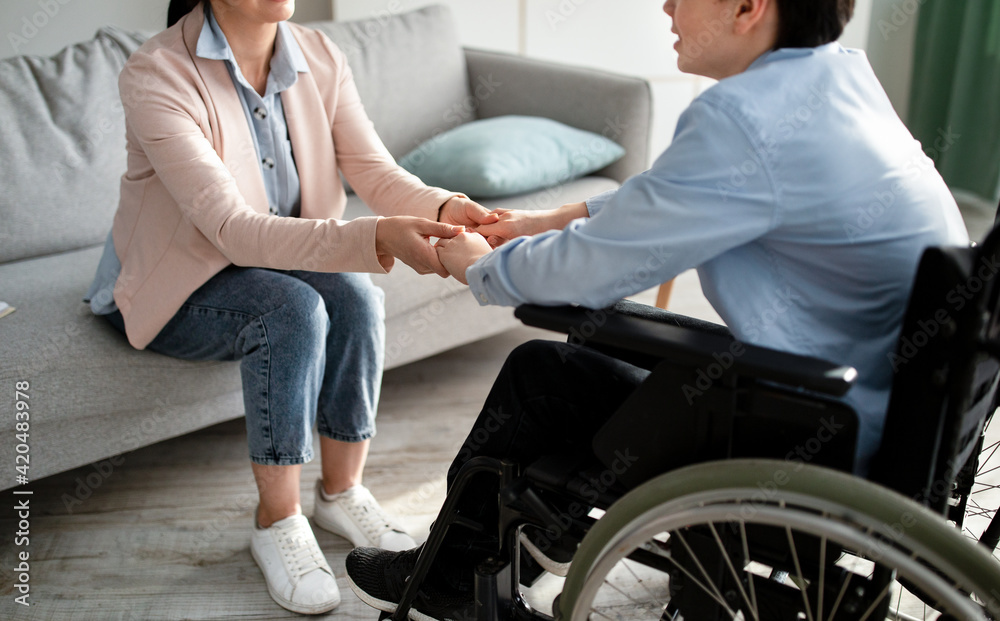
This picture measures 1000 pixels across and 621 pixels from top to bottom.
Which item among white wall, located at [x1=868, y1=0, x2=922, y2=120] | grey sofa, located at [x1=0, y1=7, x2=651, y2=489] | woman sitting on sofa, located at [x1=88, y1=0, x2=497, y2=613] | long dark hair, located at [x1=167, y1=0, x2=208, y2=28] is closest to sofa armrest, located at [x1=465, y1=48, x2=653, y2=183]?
grey sofa, located at [x1=0, y1=7, x2=651, y2=489]

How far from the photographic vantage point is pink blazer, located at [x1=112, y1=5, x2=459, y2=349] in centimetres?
137

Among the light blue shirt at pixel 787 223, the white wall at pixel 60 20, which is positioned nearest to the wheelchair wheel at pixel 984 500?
the light blue shirt at pixel 787 223

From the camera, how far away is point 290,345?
4.73 feet

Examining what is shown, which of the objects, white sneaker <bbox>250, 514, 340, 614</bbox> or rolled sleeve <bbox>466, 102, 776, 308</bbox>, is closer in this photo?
rolled sleeve <bbox>466, 102, 776, 308</bbox>

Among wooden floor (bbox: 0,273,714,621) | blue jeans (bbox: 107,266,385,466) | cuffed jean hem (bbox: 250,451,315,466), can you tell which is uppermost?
blue jeans (bbox: 107,266,385,466)

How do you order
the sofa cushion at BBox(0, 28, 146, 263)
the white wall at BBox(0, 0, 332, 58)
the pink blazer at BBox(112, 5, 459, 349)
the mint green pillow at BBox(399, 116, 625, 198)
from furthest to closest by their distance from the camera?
1. the white wall at BBox(0, 0, 332, 58)
2. the mint green pillow at BBox(399, 116, 625, 198)
3. the sofa cushion at BBox(0, 28, 146, 263)
4. the pink blazer at BBox(112, 5, 459, 349)

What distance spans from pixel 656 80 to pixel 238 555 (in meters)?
2.52

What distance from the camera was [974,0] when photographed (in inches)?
129

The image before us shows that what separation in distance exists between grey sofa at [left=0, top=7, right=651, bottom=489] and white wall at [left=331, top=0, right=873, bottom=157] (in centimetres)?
45

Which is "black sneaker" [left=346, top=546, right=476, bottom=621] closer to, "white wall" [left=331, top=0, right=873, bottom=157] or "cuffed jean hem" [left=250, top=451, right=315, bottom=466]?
"cuffed jean hem" [left=250, top=451, right=315, bottom=466]

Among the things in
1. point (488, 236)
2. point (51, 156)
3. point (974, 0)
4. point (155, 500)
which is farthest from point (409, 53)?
point (974, 0)

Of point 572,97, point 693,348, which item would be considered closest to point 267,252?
point 693,348

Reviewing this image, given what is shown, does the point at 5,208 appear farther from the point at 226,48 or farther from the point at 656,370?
the point at 656,370

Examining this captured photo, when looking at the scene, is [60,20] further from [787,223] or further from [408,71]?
[787,223]
